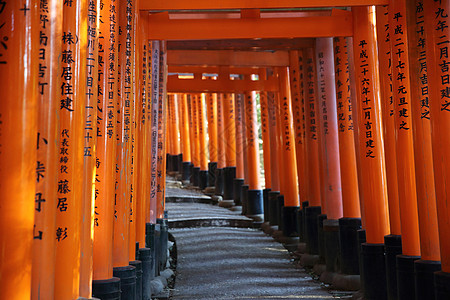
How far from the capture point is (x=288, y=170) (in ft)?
33.9

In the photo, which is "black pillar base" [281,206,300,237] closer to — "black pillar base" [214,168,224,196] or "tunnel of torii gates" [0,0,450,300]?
"tunnel of torii gates" [0,0,450,300]

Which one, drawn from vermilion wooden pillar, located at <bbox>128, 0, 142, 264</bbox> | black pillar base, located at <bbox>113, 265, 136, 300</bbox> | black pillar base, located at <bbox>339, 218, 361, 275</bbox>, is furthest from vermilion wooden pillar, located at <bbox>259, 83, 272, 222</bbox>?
black pillar base, located at <bbox>113, 265, 136, 300</bbox>

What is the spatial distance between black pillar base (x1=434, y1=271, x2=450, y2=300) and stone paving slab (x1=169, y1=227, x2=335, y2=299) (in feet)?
8.57

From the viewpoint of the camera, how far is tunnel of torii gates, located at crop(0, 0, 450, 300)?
2.48 metres

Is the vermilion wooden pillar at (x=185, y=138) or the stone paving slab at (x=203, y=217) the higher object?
the vermilion wooden pillar at (x=185, y=138)

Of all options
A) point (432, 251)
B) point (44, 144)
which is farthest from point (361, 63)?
point (44, 144)

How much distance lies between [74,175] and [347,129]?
4.33 m

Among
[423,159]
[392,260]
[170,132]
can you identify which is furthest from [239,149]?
[423,159]

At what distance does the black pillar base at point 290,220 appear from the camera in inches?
403

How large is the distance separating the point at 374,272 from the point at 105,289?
2.95 m

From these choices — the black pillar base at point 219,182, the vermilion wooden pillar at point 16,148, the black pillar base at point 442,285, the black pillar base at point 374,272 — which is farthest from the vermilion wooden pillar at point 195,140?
the vermilion wooden pillar at point 16,148

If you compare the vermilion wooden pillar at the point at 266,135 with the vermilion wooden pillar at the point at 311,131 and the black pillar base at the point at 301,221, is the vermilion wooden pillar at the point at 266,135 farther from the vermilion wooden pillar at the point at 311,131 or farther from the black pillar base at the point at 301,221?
the vermilion wooden pillar at the point at 311,131

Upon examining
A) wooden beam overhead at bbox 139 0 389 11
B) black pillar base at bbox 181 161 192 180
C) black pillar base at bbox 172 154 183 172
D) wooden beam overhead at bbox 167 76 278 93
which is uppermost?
wooden beam overhead at bbox 167 76 278 93

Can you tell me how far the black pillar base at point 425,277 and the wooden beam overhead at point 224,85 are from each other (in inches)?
288
